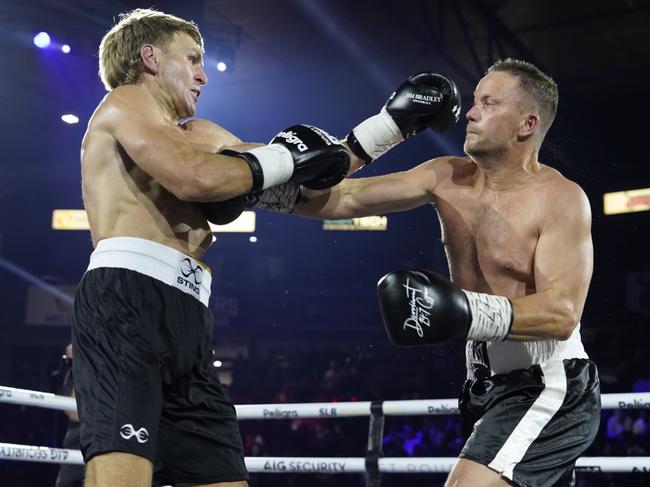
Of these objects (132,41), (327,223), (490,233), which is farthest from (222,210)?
(327,223)

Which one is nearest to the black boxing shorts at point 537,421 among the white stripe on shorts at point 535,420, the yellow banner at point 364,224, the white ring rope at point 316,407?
the white stripe on shorts at point 535,420

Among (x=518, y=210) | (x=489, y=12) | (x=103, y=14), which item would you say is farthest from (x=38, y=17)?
Result: (x=518, y=210)

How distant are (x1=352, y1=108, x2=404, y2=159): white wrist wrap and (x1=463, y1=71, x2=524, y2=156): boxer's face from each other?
28 centimetres

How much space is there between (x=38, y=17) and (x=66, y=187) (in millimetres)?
6013

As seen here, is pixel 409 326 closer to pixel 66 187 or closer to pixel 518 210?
pixel 518 210

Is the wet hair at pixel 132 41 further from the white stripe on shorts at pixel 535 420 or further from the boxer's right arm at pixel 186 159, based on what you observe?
the white stripe on shorts at pixel 535 420

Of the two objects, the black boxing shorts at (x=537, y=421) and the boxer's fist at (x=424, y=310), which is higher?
the boxer's fist at (x=424, y=310)

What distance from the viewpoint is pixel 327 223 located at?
12.0 meters

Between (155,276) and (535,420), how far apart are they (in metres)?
1.05

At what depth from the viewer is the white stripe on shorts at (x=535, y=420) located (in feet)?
6.61

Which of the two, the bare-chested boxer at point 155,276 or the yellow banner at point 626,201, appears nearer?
the bare-chested boxer at point 155,276

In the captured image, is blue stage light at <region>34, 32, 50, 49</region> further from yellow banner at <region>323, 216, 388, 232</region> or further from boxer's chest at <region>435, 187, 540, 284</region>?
boxer's chest at <region>435, 187, 540, 284</region>

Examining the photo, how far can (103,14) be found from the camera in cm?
706

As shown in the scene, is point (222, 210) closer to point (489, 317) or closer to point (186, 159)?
point (186, 159)
